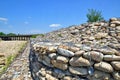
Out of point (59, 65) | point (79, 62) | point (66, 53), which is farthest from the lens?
point (59, 65)

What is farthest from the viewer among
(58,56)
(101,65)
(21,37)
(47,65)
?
(21,37)

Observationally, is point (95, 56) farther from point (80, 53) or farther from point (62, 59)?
point (62, 59)

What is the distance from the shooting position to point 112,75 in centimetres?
317

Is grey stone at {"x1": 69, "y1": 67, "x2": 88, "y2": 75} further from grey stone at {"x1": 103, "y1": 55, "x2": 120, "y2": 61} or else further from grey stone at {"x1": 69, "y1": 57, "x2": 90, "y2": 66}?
grey stone at {"x1": 103, "y1": 55, "x2": 120, "y2": 61}

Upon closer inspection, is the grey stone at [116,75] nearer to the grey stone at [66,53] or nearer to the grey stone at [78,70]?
the grey stone at [78,70]

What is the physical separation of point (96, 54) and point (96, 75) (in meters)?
0.35

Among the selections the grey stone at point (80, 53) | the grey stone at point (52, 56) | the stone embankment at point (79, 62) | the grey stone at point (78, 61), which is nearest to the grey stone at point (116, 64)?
the stone embankment at point (79, 62)

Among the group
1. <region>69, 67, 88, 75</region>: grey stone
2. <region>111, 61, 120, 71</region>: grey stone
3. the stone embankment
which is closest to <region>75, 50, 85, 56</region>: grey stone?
the stone embankment

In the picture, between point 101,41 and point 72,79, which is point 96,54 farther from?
point 101,41

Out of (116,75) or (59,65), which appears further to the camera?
(59,65)

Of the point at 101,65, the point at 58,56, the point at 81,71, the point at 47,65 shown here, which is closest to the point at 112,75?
the point at 101,65

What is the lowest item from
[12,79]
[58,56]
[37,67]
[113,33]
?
[12,79]

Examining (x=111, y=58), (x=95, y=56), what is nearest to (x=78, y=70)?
(x=95, y=56)

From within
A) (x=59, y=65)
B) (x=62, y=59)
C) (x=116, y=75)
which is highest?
(x=62, y=59)
